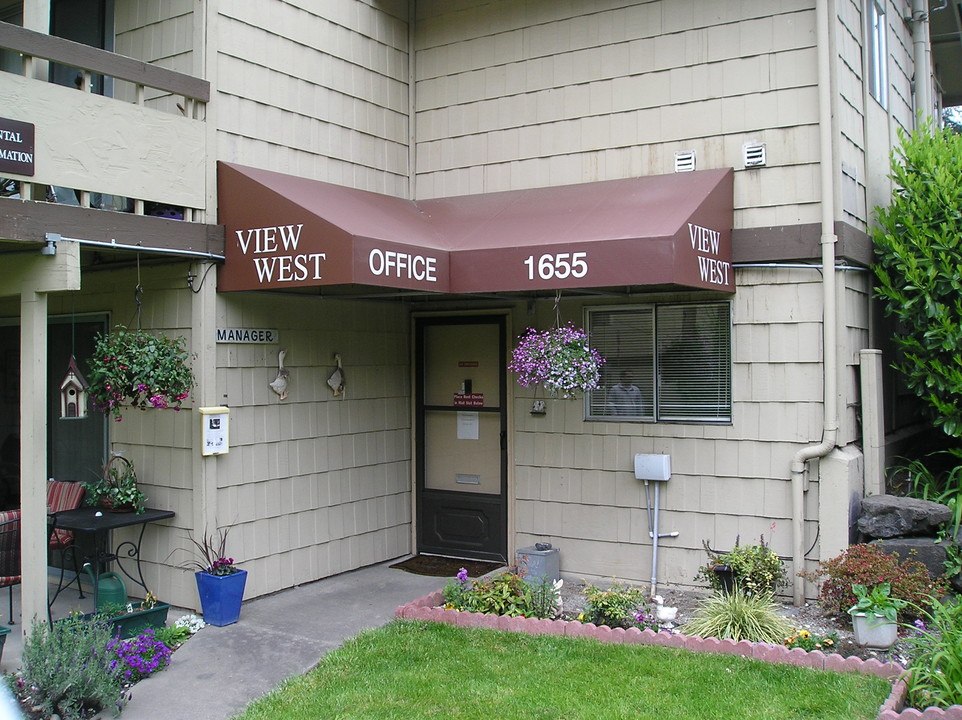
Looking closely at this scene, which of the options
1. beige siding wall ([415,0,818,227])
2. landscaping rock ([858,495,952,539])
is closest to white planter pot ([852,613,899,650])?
landscaping rock ([858,495,952,539])

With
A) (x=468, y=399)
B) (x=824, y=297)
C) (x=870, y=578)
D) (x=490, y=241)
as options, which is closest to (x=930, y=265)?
(x=824, y=297)

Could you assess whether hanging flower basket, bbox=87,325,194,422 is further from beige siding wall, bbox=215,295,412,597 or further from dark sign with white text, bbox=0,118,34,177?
dark sign with white text, bbox=0,118,34,177

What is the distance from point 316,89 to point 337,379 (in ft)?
8.04

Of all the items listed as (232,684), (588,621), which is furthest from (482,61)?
(232,684)

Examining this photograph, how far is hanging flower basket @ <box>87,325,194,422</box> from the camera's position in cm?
602

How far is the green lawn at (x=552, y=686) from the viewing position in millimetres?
4789

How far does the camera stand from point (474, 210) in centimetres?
784

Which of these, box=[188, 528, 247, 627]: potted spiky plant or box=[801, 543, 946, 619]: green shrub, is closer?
box=[801, 543, 946, 619]: green shrub

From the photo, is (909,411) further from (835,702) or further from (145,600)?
(145,600)

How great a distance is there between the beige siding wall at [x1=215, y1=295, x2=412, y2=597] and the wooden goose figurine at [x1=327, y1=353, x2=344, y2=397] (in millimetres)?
46

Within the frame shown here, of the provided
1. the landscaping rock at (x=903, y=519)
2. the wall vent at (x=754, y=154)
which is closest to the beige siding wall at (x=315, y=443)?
the wall vent at (x=754, y=154)

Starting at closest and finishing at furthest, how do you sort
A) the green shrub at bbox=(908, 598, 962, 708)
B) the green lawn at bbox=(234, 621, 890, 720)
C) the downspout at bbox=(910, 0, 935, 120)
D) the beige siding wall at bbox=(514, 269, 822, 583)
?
the green shrub at bbox=(908, 598, 962, 708) < the green lawn at bbox=(234, 621, 890, 720) < the beige siding wall at bbox=(514, 269, 822, 583) < the downspout at bbox=(910, 0, 935, 120)

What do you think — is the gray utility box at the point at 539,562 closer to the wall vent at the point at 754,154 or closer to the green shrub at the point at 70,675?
the green shrub at the point at 70,675

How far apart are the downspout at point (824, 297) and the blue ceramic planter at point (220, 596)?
4.03 meters
